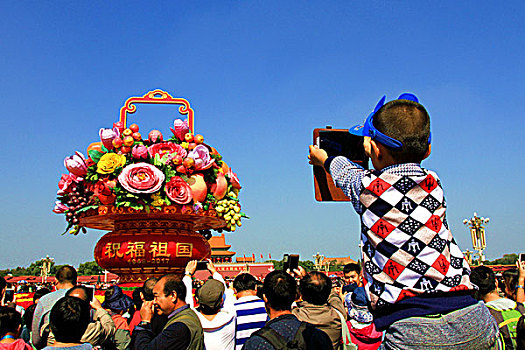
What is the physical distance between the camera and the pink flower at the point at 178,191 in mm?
6266

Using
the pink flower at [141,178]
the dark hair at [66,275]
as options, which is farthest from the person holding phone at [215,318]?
the pink flower at [141,178]

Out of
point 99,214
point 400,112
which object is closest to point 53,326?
point 400,112

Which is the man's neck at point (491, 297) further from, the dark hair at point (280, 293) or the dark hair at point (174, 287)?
the dark hair at point (174, 287)

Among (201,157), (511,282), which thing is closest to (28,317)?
(201,157)

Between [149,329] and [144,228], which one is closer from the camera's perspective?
[149,329]

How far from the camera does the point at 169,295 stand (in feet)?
12.1

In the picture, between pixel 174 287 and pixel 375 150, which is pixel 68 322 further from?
pixel 375 150

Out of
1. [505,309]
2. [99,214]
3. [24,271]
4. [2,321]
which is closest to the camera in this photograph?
[2,321]

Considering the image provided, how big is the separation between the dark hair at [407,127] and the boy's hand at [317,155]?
34 centimetres

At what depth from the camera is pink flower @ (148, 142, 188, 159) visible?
6.54 m

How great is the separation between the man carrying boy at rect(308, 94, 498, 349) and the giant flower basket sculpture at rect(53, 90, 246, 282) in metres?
4.67

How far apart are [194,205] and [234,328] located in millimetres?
2754

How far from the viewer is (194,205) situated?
21.2 feet

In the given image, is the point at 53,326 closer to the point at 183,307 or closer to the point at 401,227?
the point at 183,307
